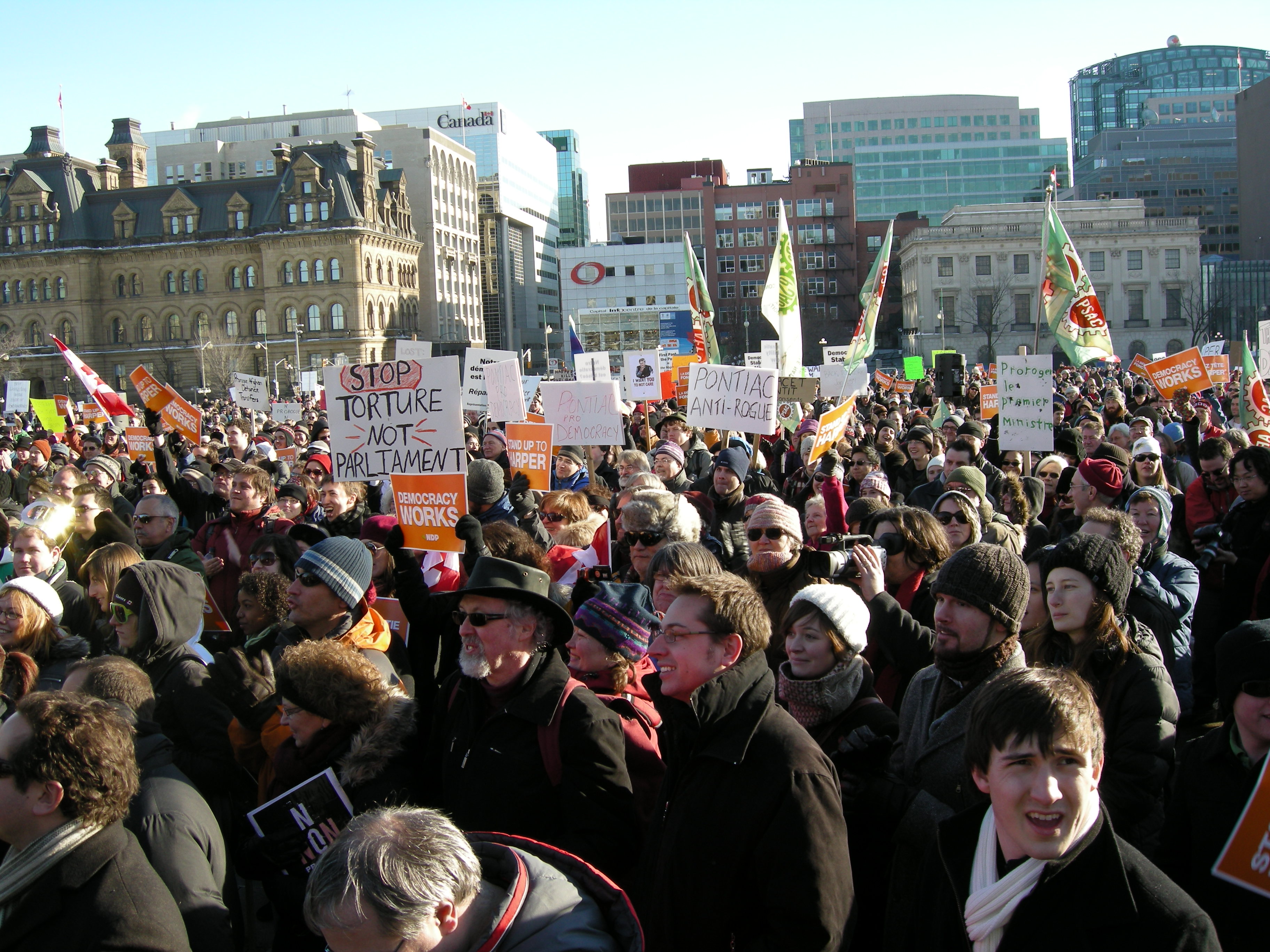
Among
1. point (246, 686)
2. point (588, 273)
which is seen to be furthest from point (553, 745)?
point (588, 273)

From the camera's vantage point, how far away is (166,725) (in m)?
3.76

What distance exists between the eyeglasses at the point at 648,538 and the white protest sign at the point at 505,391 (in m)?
6.02

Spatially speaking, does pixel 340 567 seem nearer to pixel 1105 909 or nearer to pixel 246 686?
pixel 246 686

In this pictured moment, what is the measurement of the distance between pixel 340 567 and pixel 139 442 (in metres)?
9.85

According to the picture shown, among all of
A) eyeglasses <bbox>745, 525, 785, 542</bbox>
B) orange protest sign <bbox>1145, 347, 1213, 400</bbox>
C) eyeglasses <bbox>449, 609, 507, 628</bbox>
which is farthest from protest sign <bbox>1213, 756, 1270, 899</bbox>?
orange protest sign <bbox>1145, 347, 1213, 400</bbox>

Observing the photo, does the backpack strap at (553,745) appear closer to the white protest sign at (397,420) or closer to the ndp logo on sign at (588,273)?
the white protest sign at (397,420)

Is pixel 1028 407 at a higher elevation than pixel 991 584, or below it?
higher

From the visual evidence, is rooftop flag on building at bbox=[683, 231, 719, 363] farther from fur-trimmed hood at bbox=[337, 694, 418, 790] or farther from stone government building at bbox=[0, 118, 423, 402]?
stone government building at bbox=[0, 118, 423, 402]

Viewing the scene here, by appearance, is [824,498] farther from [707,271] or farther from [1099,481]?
[707,271]

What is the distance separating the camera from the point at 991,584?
3.19 m

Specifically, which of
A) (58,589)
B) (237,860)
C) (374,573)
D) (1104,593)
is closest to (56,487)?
(58,589)

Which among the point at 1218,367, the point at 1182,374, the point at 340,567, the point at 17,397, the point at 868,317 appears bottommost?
the point at 340,567

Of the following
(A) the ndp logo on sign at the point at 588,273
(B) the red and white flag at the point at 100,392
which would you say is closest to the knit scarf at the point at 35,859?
(B) the red and white flag at the point at 100,392

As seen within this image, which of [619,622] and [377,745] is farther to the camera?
[619,622]
